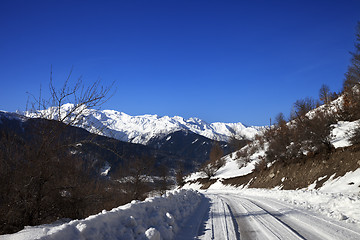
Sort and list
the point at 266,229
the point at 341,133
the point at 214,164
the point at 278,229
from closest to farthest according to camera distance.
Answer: the point at 278,229 → the point at 266,229 → the point at 341,133 → the point at 214,164

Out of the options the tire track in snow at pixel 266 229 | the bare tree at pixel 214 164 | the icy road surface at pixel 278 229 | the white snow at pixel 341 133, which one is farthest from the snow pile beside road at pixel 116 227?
the bare tree at pixel 214 164

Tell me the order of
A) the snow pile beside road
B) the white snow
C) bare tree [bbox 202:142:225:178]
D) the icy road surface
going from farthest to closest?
bare tree [bbox 202:142:225:178] < the white snow < the icy road surface < the snow pile beside road

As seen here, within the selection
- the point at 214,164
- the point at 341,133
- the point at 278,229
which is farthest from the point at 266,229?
the point at 214,164

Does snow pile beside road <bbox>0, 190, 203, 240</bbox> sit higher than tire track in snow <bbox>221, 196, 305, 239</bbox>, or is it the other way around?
snow pile beside road <bbox>0, 190, 203, 240</bbox>

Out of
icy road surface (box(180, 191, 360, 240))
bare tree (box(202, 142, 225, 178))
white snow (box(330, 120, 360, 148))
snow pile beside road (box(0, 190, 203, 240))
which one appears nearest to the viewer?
snow pile beside road (box(0, 190, 203, 240))

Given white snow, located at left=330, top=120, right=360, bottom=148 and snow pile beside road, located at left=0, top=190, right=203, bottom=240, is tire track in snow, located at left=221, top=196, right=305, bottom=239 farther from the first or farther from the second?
white snow, located at left=330, top=120, right=360, bottom=148

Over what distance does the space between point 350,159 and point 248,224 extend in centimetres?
1526

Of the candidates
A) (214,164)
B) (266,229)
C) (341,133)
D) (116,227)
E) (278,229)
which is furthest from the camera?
(214,164)

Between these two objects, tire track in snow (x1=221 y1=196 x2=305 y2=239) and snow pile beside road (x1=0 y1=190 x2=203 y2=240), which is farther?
tire track in snow (x1=221 y1=196 x2=305 y2=239)

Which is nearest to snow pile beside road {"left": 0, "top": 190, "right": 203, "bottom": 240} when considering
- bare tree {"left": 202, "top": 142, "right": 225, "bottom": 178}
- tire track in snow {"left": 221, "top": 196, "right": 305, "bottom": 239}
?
tire track in snow {"left": 221, "top": 196, "right": 305, "bottom": 239}

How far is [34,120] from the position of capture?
575cm

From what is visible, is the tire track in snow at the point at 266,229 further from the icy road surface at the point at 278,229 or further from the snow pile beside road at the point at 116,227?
the snow pile beside road at the point at 116,227

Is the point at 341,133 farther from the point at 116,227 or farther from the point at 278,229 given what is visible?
the point at 116,227

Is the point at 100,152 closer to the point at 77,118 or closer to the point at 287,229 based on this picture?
the point at 77,118
